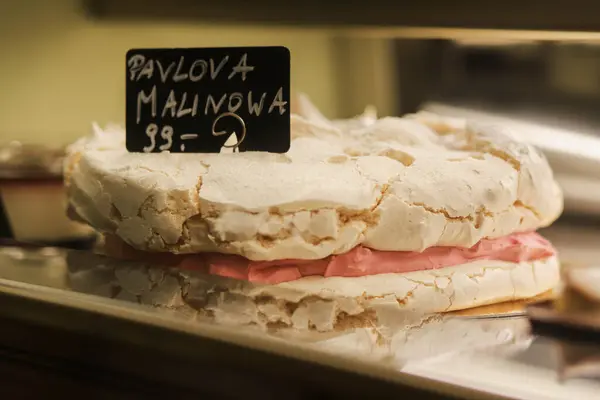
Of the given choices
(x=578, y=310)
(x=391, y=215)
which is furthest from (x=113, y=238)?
(x=578, y=310)

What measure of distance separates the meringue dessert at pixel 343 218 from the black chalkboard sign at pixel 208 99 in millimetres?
23

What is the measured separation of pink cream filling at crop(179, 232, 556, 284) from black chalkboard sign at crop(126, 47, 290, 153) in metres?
0.15

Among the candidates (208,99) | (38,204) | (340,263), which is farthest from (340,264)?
(38,204)

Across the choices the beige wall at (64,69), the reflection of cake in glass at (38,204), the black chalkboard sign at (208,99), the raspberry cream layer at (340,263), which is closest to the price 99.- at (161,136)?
the black chalkboard sign at (208,99)

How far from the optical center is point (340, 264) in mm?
952

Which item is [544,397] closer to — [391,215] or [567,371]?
[567,371]

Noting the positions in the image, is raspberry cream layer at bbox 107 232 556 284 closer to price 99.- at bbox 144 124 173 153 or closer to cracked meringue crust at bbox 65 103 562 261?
cracked meringue crust at bbox 65 103 562 261

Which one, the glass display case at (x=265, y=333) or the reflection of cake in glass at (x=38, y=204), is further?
the reflection of cake in glass at (x=38, y=204)

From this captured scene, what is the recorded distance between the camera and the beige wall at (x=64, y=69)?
1985 mm

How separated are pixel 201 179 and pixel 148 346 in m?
0.31

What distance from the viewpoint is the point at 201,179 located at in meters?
0.97

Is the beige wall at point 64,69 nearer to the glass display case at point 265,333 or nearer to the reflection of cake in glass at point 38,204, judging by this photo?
the reflection of cake in glass at point 38,204

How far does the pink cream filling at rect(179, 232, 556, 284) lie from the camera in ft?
3.10

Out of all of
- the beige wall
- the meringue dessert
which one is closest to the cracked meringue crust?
the meringue dessert
